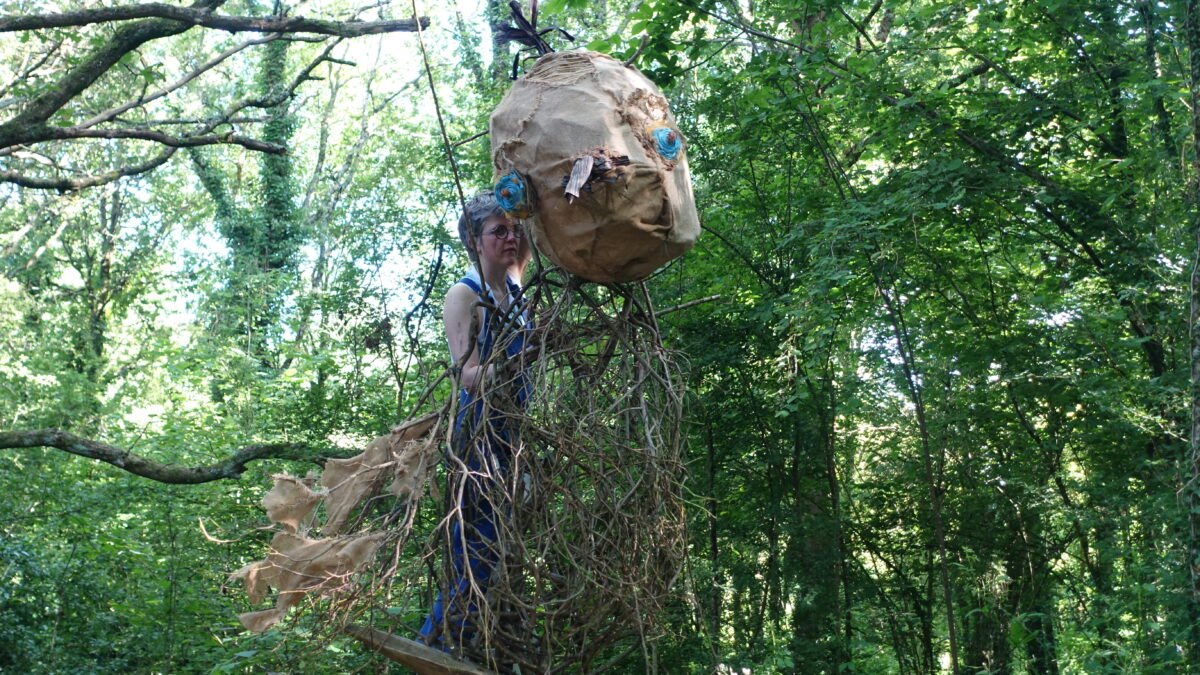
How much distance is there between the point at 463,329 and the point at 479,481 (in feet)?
1.52

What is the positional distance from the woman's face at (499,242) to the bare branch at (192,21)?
304cm

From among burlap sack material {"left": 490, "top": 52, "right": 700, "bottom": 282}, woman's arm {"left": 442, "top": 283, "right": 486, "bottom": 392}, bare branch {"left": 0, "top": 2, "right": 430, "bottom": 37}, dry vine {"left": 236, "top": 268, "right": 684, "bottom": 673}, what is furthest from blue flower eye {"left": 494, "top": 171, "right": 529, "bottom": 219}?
bare branch {"left": 0, "top": 2, "right": 430, "bottom": 37}

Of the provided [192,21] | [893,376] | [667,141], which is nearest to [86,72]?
[192,21]

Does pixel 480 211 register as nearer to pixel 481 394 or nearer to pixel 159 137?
pixel 481 394

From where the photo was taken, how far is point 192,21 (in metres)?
5.90

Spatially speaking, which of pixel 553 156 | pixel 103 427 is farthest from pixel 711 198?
pixel 103 427

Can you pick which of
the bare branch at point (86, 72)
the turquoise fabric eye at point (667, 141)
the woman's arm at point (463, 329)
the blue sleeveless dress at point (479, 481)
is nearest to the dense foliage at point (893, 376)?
the bare branch at point (86, 72)

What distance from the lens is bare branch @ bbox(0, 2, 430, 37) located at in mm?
5672

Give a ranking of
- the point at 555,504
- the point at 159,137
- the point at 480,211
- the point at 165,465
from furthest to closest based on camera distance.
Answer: the point at 159,137 < the point at 165,465 < the point at 480,211 < the point at 555,504

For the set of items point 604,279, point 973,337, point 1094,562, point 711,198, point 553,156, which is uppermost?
point 711,198

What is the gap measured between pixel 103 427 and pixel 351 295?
6.94m

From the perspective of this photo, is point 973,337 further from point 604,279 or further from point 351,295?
point 351,295

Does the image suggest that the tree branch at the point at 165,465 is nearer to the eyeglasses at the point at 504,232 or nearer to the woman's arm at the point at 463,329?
the woman's arm at the point at 463,329

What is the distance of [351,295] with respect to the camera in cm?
670
